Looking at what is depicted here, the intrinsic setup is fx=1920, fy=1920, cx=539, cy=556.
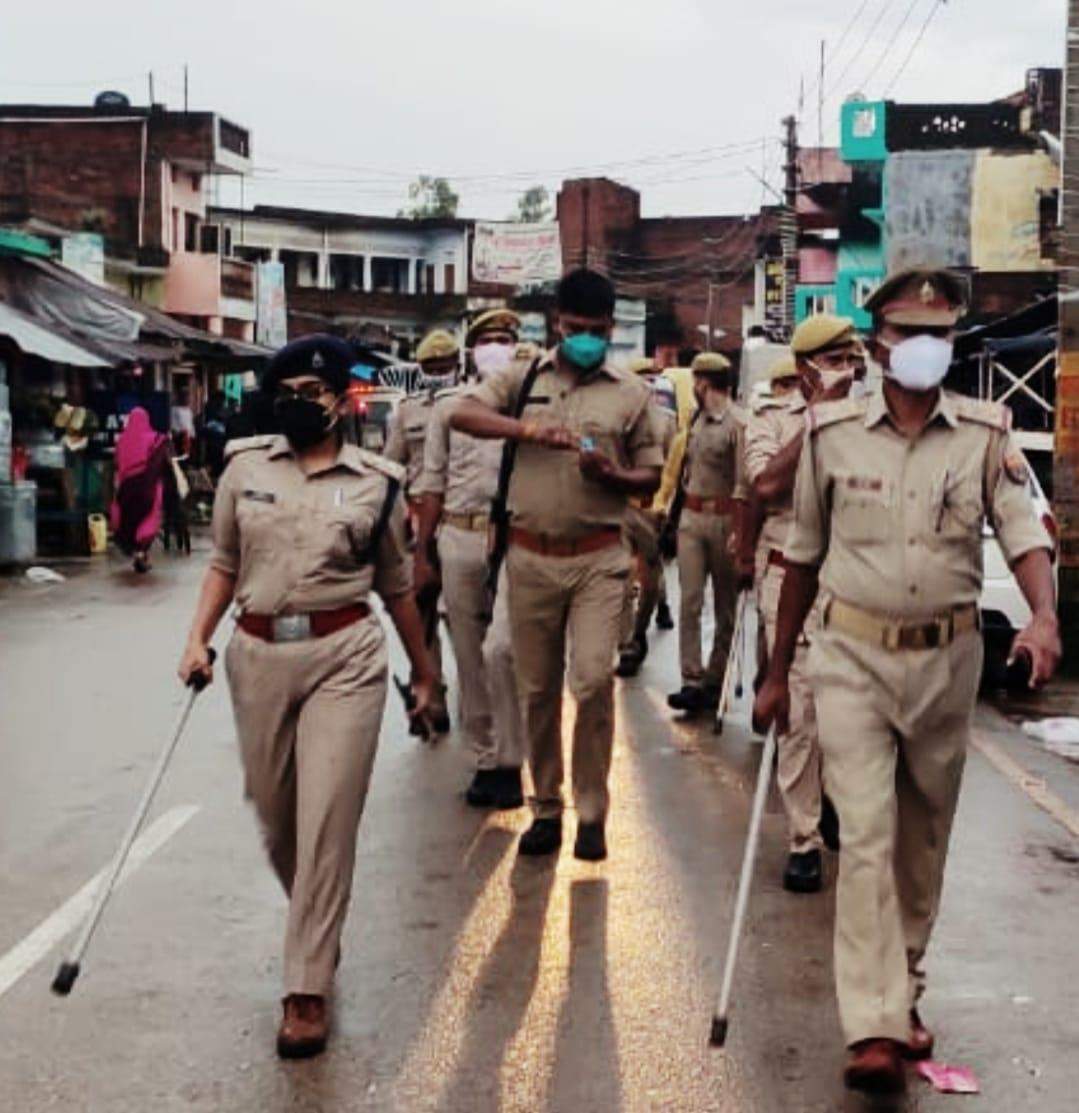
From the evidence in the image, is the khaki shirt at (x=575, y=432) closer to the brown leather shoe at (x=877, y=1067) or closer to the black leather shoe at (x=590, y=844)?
the black leather shoe at (x=590, y=844)

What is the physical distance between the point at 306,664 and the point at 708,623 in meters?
9.99

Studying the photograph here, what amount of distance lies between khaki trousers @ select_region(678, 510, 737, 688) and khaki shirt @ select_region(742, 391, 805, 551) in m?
2.81

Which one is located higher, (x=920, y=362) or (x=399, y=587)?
(x=920, y=362)

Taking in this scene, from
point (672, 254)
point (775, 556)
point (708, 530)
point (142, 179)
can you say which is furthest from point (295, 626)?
point (672, 254)

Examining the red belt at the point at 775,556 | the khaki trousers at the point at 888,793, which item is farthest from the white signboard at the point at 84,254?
the khaki trousers at the point at 888,793

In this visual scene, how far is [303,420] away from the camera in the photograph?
17.6 feet

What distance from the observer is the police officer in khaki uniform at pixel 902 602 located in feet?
15.7

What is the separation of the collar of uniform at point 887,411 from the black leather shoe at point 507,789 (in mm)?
3614

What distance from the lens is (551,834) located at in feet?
24.0

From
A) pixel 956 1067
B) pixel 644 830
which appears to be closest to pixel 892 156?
pixel 644 830

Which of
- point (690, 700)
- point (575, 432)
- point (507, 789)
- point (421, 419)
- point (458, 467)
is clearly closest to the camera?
point (575, 432)

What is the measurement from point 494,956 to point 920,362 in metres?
2.35

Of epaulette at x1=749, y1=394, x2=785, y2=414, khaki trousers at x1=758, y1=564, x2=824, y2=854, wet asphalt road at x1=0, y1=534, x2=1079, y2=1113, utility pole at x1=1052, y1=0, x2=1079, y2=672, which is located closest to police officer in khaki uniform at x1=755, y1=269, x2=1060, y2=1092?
wet asphalt road at x1=0, y1=534, x2=1079, y2=1113

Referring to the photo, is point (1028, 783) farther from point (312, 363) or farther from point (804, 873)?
point (312, 363)
